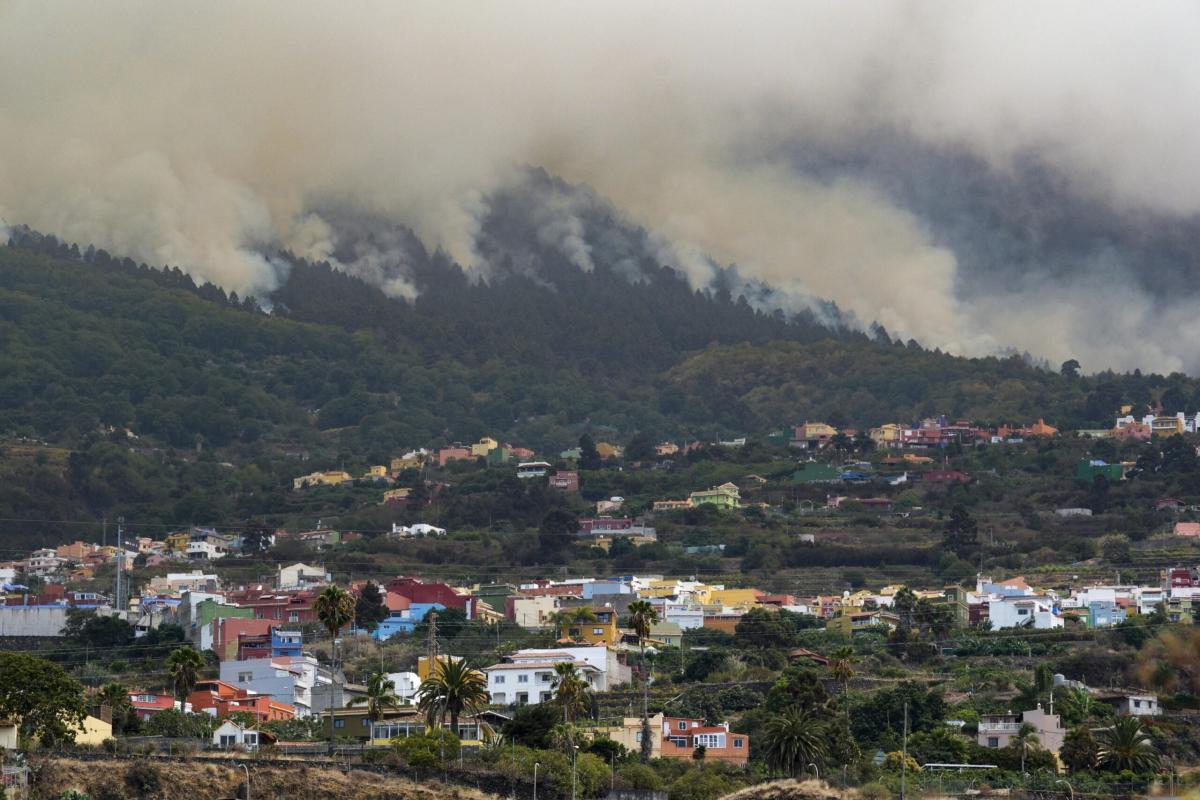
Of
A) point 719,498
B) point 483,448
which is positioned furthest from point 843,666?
point 483,448

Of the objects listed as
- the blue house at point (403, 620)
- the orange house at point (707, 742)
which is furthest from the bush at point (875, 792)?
the blue house at point (403, 620)

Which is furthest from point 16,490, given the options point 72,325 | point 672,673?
point 672,673

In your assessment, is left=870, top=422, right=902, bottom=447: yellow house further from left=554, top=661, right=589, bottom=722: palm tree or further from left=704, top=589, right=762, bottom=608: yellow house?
left=554, top=661, right=589, bottom=722: palm tree

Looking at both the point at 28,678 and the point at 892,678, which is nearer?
the point at 28,678

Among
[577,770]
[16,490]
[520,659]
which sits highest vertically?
[16,490]

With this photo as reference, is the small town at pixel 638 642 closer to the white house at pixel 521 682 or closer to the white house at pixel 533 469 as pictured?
the white house at pixel 521 682

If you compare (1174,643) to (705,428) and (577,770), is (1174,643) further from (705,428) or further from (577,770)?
(705,428)
